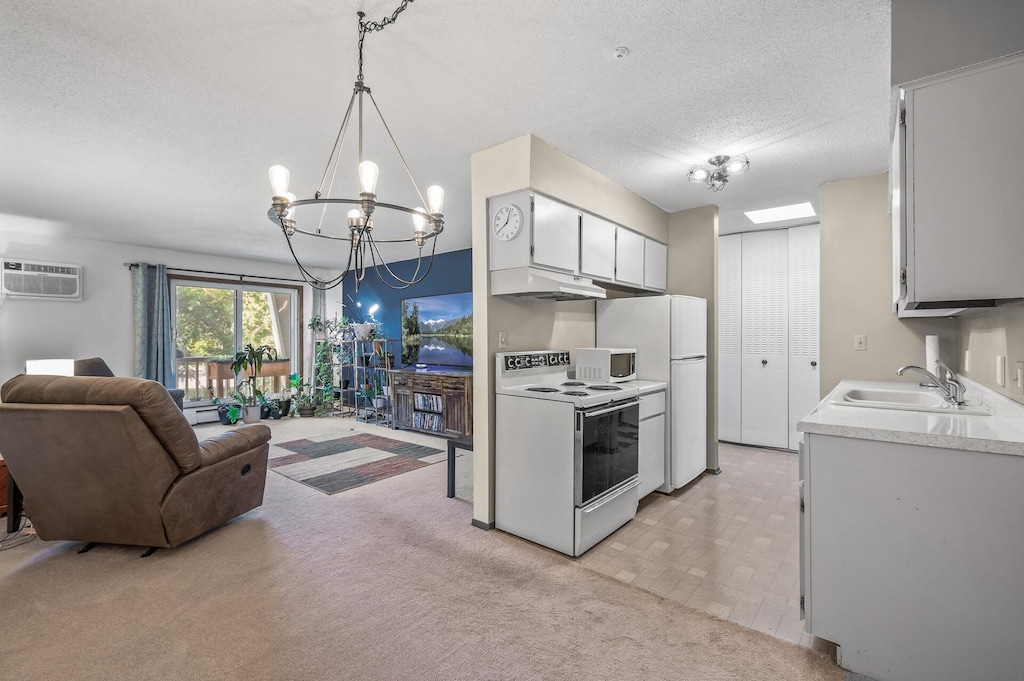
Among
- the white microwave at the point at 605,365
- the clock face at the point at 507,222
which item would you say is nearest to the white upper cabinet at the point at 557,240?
the clock face at the point at 507,222

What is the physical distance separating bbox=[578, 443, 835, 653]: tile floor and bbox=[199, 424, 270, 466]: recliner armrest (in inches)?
90.0

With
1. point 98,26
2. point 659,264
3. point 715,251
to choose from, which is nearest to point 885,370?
point 715,251

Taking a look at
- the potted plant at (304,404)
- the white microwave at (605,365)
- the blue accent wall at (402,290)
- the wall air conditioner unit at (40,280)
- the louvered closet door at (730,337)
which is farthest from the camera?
the potted plant at (304,404)

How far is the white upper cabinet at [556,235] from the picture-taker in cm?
289

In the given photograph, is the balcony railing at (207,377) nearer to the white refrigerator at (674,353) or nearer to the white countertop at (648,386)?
the white refrigerator at (674,353)

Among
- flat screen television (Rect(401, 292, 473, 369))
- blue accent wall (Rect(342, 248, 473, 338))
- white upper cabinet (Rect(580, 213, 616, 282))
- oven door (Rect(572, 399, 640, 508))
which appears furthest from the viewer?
blue accent wall (Rect(342, 248, 473, 338))

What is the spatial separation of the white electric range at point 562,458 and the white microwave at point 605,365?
270 mm

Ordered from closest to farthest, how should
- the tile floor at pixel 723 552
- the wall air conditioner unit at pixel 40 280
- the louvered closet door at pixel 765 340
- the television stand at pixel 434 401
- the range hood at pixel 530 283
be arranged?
1. the tile floor at pixel 723 552
2. the range hood at pixel 530 283
3. the louvered closet door at pixel 765 340
4. the wall air conditioner unit at pixel 40 280
5. the television stand at pixel 434 401

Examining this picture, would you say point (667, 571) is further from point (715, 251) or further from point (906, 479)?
point (715, 251)

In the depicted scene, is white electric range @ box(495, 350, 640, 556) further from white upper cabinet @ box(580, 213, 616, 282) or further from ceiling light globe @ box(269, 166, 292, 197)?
ceiling light globe @ box(269, 166, 292, 197)

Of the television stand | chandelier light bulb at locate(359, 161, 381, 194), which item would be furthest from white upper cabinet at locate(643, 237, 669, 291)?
chandelier light bulb at locate(359, 161, 381, 194)

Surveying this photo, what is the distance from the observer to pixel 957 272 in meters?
1.52

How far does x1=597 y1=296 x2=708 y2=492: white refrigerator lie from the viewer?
370 centimetres

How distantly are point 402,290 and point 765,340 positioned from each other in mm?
5182
